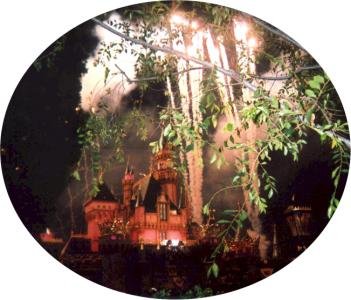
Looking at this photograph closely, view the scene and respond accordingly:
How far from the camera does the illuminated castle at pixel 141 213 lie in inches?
107

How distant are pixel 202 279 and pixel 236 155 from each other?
0.69m

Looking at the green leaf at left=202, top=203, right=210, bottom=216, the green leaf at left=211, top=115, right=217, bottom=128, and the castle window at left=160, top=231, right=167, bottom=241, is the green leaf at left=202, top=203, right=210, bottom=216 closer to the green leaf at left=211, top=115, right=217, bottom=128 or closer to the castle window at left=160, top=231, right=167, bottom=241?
the castle window at left=160, top=231, right=167, bottom=241

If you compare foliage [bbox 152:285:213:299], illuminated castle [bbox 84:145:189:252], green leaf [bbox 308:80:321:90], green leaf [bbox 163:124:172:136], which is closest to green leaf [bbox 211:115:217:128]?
green leaf [bbox 163:124:172:136]

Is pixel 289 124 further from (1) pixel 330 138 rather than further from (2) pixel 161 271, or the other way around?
(2) pixel 161 271

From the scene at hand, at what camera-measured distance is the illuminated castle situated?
8.94 ft

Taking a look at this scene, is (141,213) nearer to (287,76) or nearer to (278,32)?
(287,76)

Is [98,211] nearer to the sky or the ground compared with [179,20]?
nearer to the ground

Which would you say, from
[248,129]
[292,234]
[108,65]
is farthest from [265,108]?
[108,65]

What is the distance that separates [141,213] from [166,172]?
10.0 inches

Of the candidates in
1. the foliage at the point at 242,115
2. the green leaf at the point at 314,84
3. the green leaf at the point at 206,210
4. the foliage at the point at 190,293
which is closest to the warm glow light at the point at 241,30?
the foliage at the point at 242,115

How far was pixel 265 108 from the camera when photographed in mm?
2791

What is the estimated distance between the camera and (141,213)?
2.73 meters

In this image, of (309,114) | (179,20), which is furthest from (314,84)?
(179,20)

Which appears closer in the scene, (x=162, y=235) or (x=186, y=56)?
(x=162, y=235)
